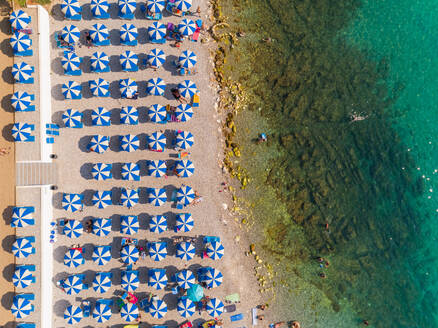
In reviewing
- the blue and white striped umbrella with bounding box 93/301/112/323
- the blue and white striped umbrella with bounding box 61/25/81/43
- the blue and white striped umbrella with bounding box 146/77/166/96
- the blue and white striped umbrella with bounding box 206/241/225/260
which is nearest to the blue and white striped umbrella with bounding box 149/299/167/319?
the blue and white striped umbrella with bounding box 93/301/112/323

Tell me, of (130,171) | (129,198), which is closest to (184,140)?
(130,171)

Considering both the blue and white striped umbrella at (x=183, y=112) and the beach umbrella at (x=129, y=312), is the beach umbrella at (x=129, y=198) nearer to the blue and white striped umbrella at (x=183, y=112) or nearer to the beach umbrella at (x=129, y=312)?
the blue and white striped umbrella at (x=183, y=112)

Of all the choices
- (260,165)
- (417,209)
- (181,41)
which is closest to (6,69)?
(181,41)

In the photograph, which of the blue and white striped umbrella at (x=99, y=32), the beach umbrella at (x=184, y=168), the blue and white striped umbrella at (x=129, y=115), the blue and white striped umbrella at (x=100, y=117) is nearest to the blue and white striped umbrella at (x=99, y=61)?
the blue and white striped umbrella at (x=99, y=32)

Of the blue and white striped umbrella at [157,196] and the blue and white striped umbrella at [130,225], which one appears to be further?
the blue and white striped umbrella at [157,196]

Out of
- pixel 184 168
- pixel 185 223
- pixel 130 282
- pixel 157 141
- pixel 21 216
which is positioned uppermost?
pixel 157 141

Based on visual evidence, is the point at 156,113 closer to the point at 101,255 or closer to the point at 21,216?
the point at 101,255

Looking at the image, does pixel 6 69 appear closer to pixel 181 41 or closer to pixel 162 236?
pixel 181 41
